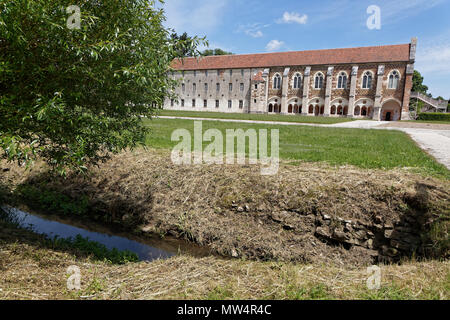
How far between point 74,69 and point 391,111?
165ft

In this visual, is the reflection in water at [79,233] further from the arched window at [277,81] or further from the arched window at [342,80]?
the arched window at [277,81]

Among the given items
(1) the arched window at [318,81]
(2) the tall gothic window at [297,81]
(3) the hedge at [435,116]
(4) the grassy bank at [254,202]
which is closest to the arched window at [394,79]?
(3) the hedge at [435,116]

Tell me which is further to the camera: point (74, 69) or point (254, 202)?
point (254, 202)

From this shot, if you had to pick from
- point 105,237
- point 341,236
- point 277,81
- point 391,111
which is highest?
point 277,81

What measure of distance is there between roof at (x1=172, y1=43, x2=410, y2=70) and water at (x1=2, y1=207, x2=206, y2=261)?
39821 millimetres

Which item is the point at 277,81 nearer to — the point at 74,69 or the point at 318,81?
the point at 318,81

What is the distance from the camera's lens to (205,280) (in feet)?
12.5

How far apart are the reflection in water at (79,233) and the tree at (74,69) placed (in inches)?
91.0

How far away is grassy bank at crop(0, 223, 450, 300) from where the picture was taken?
340cm

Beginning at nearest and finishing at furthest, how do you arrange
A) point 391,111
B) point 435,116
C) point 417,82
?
point 435,116
point 391,111
point 417,82

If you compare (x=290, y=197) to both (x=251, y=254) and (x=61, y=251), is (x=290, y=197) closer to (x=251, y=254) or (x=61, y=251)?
(x=251, y=254)

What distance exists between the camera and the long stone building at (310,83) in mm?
43156

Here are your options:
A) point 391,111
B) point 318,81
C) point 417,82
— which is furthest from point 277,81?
point 417,82
